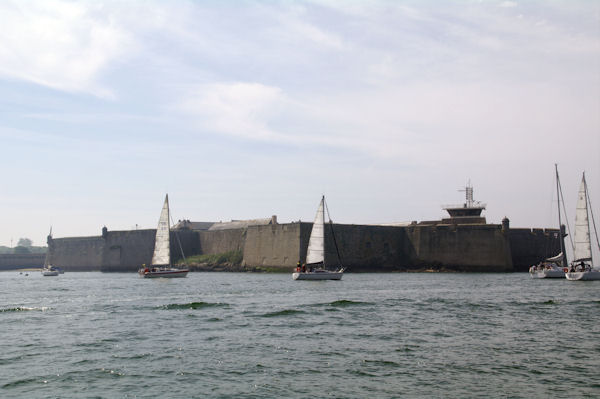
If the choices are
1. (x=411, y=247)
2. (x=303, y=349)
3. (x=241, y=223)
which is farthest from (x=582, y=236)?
(x=241, y=223)

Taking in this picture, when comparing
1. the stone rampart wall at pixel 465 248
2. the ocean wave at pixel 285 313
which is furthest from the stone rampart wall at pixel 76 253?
the ocean wave at pixel 285 313

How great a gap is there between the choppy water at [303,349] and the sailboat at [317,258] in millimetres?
19218

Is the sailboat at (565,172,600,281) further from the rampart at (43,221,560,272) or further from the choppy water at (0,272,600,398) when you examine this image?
the choppy water at (0,272,600,398)

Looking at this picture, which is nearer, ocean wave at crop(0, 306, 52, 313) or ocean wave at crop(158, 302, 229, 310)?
ocean wave at crop(0, 306, 52, 313)

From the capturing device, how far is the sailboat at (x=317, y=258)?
49625mm

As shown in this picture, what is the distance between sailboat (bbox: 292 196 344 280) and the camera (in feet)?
163

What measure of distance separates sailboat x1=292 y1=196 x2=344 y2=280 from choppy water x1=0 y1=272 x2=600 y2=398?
1922 centimetres

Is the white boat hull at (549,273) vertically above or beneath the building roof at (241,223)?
beneath

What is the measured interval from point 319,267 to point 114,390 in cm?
4041

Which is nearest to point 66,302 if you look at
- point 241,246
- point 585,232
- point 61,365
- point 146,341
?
point 146,341

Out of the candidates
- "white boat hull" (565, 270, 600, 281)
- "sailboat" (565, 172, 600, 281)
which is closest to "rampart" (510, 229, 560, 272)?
"sailboat" (565, 172, 600, 281)

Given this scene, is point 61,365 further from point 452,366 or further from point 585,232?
point 585,232

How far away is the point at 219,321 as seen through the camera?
23.5 meters

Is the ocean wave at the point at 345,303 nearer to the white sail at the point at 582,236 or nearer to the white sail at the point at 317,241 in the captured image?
the white sail at the point at 317,241
